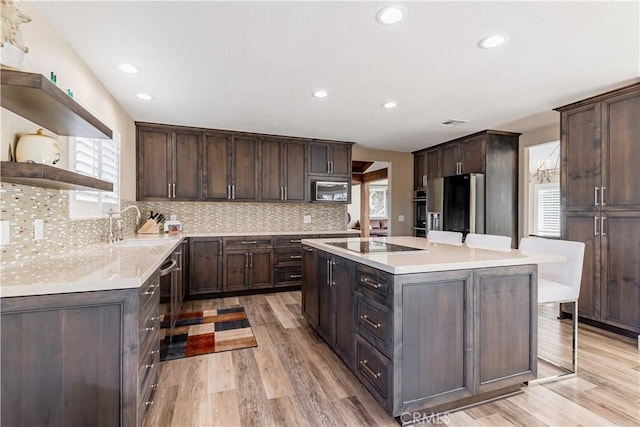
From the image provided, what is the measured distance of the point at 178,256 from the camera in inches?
123

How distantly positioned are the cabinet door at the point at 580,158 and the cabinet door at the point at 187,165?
177 inches

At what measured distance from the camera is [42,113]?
5.06 feet

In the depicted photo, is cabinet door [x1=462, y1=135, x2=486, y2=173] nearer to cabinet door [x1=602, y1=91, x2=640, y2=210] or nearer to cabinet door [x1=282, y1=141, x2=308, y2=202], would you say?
cabinet door [x1=602, y1=91, x2=640, y2=210]

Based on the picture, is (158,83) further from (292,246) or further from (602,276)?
(602,276)

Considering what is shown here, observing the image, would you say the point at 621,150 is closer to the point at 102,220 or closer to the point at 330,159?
the point at 330,159

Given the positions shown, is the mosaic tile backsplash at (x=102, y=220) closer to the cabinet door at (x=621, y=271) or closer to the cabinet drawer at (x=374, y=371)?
the cabinet drawer at (x=374, y=371)

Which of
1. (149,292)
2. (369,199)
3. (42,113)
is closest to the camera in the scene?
(42,113)

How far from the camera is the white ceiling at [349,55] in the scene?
1.78 m

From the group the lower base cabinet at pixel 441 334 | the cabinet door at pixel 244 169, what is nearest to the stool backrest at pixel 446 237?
the lower base cabinet at pixel 441 334

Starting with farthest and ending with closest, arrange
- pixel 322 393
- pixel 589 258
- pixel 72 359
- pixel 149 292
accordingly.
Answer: pixel 589 258, pixel 322 393, pixel 149 292, pixel 72 359

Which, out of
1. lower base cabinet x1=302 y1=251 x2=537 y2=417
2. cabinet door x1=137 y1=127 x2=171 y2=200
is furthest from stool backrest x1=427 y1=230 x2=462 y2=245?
cabinet door x1=137 y1=127 x2=171 y2=200

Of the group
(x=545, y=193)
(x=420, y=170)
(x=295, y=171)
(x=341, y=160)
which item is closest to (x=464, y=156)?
(x=420, y=170)

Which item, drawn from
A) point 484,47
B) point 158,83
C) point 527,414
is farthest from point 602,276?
point 158,83

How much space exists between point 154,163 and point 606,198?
519 cm
